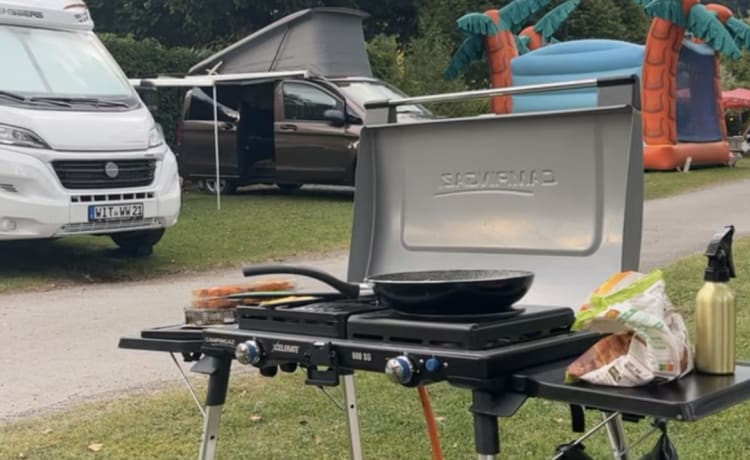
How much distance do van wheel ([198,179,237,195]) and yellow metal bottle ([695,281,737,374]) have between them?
627 inches

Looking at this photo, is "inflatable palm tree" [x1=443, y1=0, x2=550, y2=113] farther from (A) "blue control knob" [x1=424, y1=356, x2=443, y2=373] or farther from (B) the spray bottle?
(A) "blue control knob" [x1=424, y1=356, x2=443, y2=373]

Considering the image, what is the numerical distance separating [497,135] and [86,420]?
2938 mm

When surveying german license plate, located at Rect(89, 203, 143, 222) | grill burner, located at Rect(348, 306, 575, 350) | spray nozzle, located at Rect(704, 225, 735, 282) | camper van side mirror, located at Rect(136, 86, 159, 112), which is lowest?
german license plate, located at Rect(89, 203, 143, 222)

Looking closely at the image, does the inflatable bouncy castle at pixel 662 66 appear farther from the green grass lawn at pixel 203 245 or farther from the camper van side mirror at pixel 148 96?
the camper van side mirror at pixel 148 96

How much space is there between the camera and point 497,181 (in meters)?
3.22

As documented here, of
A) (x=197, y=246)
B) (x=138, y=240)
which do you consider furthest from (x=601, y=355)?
(x=197, y=246)

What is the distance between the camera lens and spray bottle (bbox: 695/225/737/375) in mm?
2279

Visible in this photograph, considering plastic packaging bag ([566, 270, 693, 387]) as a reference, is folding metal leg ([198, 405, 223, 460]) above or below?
below

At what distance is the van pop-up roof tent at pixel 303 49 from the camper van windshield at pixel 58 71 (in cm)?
704

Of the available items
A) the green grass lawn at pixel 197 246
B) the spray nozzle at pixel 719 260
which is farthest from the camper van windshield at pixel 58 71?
the spray nozzle at pixel 719 260

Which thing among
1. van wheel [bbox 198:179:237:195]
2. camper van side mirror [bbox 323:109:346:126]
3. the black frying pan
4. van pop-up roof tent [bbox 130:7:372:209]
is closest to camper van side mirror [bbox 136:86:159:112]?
camper van side mirror [bbox 323:109:346:126]

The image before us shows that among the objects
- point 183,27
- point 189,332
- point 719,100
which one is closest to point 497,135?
point 189,332

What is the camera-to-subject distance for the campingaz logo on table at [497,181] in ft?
10.2

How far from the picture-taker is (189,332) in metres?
2.85
